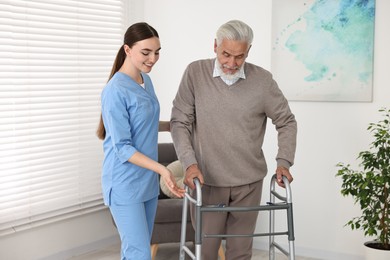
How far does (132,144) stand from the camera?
8.18 ft

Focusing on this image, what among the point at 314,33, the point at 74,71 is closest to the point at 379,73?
the point at 314,33

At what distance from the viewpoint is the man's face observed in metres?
2.38

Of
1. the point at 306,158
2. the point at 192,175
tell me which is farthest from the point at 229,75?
the point at 306,158

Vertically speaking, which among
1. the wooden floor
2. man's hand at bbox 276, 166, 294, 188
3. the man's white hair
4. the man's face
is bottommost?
the wooden floor

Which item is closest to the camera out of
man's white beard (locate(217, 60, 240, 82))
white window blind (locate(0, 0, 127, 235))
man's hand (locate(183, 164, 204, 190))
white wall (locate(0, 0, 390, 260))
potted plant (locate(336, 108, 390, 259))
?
man's hand (locate(183, 164, 204, 190))

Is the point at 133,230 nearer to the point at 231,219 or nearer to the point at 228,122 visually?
the point at 231,219

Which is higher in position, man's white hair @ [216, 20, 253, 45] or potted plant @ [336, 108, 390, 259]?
man's white hair @ [216, 20, 253, 45]

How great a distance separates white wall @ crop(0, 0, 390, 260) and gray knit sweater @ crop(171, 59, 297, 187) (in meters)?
1.70

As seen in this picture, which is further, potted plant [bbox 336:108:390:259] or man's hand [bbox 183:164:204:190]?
potted plant [bbox 336:108:390:259]

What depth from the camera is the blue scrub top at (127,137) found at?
7.96ft

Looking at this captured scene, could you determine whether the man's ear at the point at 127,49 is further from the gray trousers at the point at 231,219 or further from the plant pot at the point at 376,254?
the plant pot at the point at 376,254

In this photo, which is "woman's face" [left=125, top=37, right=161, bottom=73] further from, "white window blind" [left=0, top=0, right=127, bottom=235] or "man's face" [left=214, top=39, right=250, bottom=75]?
"white window blind" [left=0, top=0, right=127, bottom=235]

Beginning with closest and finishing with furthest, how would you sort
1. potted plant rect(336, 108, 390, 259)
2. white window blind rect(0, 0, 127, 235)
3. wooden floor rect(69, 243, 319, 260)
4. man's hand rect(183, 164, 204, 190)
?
man's hand rect(183, 164, 204, 190) < potted plant rect(336, 108, 390, 259) < white window blind rect(0, 0, 127, 235) < wooden floor rect(69, 243, 319, 260)

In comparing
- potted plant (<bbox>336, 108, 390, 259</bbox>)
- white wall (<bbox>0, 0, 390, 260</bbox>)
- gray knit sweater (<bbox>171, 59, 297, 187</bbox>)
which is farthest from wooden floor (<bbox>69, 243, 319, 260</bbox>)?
gray knit sweater (<bbox>171, 59, 297, 187</bbox>)
